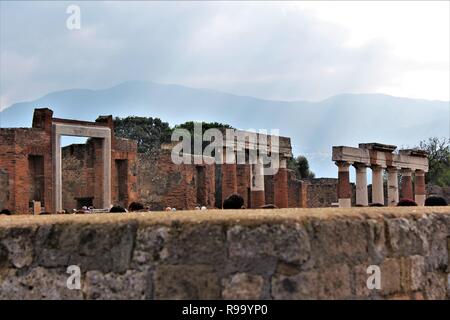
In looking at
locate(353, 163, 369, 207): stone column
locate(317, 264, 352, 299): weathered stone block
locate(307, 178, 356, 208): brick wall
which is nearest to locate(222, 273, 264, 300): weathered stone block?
locate(317, 264, 352, 299): weathered stone block

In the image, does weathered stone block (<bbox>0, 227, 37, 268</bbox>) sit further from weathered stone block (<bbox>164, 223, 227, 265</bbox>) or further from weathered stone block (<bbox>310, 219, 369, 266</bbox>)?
weathered stone block (<bbox>310, 219, 369, 266</bbox>)

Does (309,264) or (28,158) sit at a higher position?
(28,158)

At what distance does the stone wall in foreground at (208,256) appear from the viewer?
4.66 m

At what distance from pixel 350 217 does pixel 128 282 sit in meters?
1.61

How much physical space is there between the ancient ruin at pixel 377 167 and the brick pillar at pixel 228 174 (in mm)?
4702

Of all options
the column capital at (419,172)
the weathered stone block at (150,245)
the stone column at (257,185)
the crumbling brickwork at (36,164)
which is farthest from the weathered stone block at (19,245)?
the column capital at (419,172)

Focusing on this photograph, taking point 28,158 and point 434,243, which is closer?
point 434,243

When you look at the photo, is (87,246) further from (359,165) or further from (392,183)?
(392,183)

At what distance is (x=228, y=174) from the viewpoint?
32531 millimetres

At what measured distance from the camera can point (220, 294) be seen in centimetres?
468

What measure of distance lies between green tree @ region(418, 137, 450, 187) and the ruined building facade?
2338 centimetres

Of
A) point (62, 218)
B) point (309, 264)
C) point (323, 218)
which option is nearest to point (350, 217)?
point (323, 218)

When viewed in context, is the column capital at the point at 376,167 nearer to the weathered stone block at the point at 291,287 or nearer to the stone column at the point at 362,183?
the stone column at the point at 362,183

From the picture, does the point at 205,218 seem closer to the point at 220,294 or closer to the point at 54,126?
the point at 220,294
